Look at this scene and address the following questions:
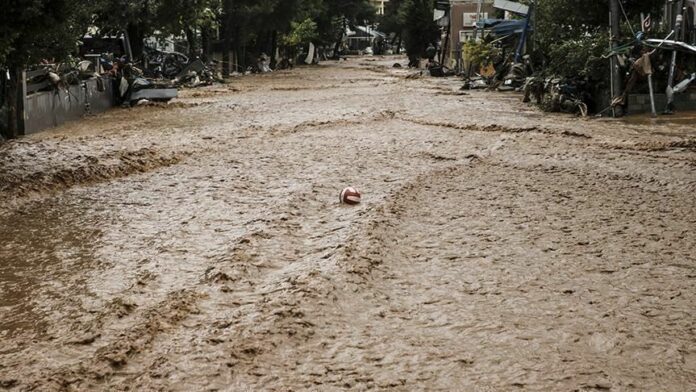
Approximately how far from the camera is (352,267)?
6363 millimetres

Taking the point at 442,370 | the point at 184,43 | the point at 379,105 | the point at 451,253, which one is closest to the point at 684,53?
the point at 379,105

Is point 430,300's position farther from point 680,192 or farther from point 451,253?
point 680,192

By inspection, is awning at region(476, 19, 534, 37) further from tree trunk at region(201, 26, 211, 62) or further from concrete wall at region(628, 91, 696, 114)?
tree trunk at region(201, 26, 211, 62)

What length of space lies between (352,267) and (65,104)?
13.5 metres

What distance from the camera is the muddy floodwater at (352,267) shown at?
4551 millimetres

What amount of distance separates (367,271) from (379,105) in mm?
14438

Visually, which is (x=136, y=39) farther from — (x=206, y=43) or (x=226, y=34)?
(x=226, y=34)

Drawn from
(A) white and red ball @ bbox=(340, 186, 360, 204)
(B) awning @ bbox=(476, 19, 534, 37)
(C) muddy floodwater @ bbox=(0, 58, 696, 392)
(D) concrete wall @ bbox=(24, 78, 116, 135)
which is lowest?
(C) muddy floodwater @ bbox=(0, 58, 696, 392)

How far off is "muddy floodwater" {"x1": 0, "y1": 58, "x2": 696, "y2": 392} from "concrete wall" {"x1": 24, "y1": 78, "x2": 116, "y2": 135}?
3.23 m

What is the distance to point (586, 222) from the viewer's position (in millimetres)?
A: 7781

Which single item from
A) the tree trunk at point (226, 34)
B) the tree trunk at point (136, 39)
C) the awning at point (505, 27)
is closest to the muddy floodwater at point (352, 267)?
the tree trunk at point (136, 39)

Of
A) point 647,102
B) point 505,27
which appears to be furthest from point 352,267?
point 505,27

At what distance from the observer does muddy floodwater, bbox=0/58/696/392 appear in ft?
14.9

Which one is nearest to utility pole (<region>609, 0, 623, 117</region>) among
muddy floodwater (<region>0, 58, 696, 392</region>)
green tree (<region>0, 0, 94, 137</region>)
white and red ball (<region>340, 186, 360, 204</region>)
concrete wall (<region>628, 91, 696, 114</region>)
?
concrete wall (<region>628, 91, 696, 114</region>)
